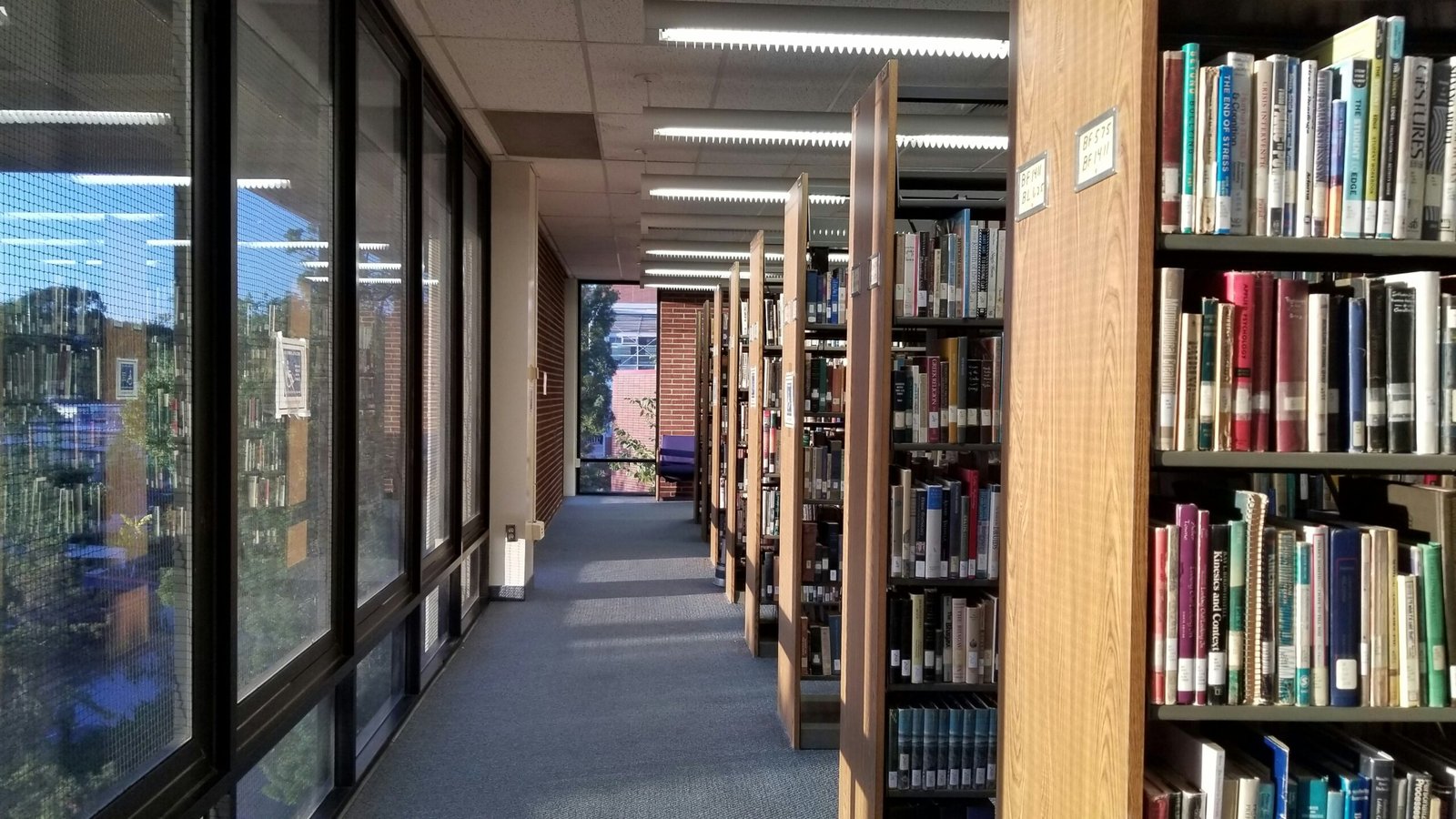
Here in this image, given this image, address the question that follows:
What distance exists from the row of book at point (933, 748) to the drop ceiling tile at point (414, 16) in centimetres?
317

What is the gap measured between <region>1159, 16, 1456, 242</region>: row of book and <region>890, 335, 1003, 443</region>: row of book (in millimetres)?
1501

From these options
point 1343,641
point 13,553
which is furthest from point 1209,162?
point 13,553

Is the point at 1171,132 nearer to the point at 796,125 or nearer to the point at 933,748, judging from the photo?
the point at 933,748

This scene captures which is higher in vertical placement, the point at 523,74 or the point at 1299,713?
the point at 523,74

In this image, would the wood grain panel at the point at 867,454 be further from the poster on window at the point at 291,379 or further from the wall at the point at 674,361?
the wall at the point at 674,361

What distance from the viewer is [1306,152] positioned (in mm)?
1416

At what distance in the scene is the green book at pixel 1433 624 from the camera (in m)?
1.40

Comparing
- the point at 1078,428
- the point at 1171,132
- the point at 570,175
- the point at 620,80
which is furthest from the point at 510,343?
the point at 1171,132

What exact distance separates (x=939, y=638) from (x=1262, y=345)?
173 centimetres

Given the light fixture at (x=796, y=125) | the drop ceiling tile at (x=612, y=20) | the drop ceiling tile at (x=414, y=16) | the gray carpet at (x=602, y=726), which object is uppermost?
the drop ceiling tile at (x=414, y=16)

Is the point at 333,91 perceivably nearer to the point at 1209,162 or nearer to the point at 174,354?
the point at 174,354

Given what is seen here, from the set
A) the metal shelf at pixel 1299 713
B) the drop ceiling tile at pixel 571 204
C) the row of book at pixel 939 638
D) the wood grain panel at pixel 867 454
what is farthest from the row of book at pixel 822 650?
the drop ceiling tile at pixel 571 204

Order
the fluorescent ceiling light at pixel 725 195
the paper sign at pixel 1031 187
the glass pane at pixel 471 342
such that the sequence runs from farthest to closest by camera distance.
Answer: the fluorescent ceiling light at pixel 725 195 → the glass pane at pixel 471 342 → the paper sign at pixel 1031 187

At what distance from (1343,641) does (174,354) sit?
224cm
